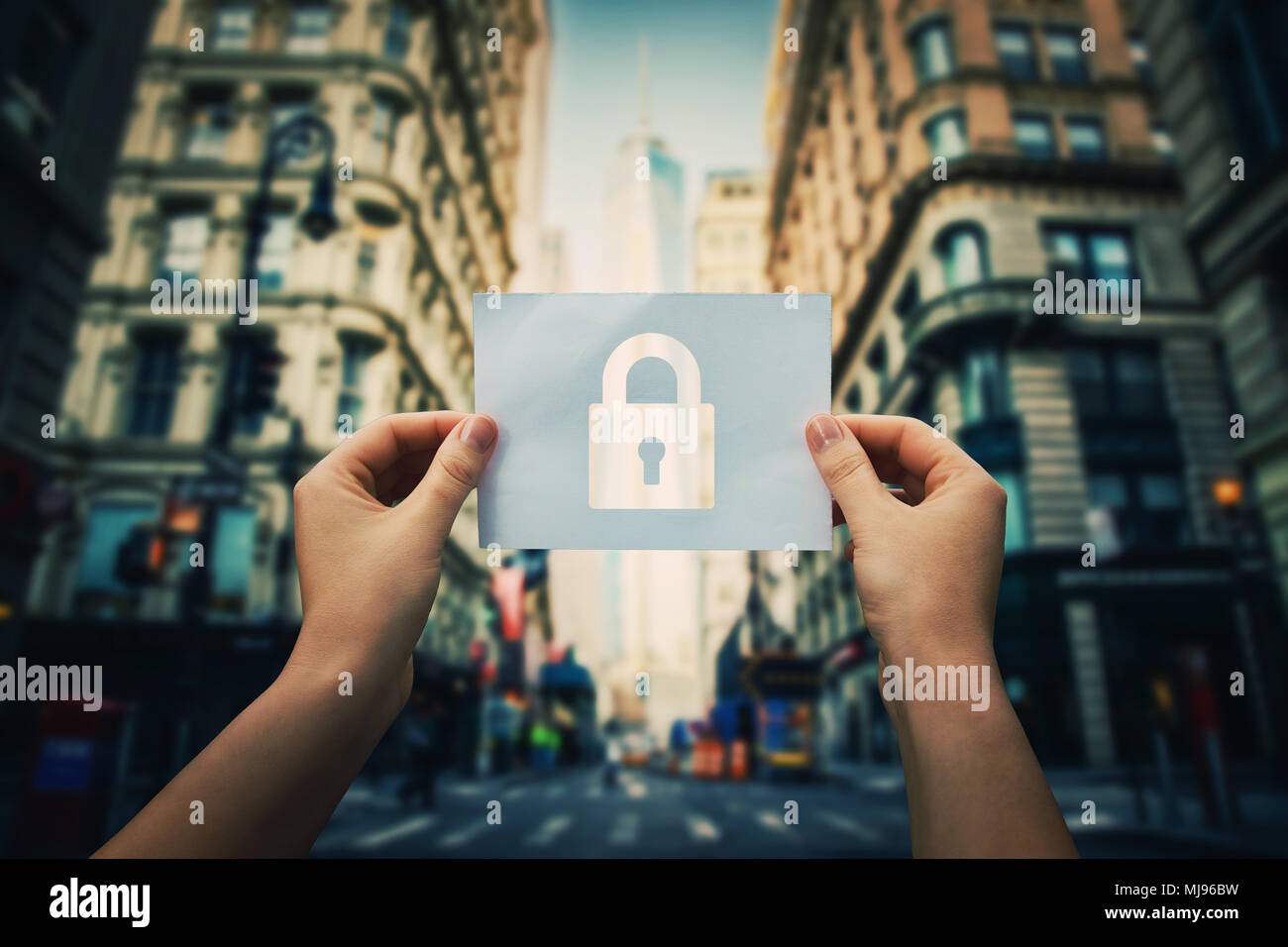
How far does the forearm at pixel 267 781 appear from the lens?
2.40 ft

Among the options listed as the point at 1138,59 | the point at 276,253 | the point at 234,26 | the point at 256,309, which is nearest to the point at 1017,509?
the point at 1138,59

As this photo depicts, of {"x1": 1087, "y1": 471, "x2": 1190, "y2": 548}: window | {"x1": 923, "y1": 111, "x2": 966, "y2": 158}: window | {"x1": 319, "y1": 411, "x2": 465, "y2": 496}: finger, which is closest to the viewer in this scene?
{"x1": 319, "y1": 411, "x2": 465, "y2": 496}: finger

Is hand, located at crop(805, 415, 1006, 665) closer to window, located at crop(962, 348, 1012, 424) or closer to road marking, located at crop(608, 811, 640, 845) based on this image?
road marking, located at crop(608, 811, 640, 845)

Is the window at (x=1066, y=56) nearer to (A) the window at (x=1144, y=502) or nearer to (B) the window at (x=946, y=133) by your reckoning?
(B) the window at (x=946, y=133)

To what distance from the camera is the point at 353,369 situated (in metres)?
12.6

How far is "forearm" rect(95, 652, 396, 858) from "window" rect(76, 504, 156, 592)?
13.1 meters

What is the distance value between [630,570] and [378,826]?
123 ft

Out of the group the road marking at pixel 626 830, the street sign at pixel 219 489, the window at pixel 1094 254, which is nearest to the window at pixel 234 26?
the street sign at pixel 219 489

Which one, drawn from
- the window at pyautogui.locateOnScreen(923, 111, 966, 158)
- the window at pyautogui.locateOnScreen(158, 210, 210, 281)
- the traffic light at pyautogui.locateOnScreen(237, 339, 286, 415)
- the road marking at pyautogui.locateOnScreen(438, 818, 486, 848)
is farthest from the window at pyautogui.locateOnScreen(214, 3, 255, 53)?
the road marking at pyautogui.locateOnScreen(438, 818, 486, 848)

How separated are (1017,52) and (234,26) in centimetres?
1534

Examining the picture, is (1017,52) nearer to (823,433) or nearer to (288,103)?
(288,103)

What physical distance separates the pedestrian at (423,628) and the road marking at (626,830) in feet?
22.9

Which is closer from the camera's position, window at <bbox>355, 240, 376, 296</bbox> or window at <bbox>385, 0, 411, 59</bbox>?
window at <bbox>355, 240, 376, 296</bbox>

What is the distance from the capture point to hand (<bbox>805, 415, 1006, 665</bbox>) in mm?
922
